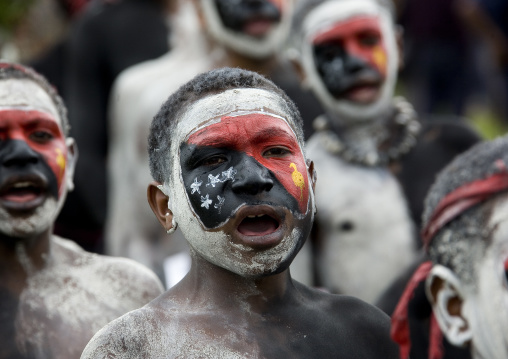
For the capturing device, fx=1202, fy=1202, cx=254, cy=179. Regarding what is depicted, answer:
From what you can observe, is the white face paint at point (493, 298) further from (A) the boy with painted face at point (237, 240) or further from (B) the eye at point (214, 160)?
(B) the eye at point (214, 160)

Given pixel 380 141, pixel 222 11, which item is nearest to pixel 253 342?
pixel 380 141

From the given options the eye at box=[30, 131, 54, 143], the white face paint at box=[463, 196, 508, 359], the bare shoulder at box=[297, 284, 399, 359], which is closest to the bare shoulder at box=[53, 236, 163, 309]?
the eye at box=[30, 131, 54, 143]

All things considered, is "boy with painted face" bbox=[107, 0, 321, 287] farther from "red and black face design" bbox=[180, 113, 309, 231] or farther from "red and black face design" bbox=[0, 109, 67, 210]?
"red and black face design" bbox=[180, 113, 309, 231]

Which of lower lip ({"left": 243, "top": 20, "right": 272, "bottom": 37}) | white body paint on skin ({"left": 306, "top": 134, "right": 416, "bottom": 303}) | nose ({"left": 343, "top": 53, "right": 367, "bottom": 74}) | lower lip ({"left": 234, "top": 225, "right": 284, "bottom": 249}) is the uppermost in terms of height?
lower lip ({"left": 243, "top": 20, "right": 272, "bottom": 37})

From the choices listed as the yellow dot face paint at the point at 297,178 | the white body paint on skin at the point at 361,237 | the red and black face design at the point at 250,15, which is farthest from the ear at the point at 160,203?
the red and black face design at the point at 250,15

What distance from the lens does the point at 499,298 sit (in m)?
3.78

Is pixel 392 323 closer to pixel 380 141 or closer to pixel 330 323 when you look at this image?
pixel 330 323

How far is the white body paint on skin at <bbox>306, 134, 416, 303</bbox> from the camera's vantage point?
18.2 feet

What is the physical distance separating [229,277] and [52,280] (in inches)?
37.0

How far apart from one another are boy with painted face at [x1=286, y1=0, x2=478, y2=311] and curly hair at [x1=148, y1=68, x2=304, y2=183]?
1.82 meters

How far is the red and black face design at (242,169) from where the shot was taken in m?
3.50

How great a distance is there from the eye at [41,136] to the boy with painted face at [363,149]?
5.47 feet

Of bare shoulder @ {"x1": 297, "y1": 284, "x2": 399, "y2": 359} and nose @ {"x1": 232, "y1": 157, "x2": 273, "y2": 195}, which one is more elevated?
nose @ {"x1": 232, "y1": 157, "x2": 273, "y2": 195}

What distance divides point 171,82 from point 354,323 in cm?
308
